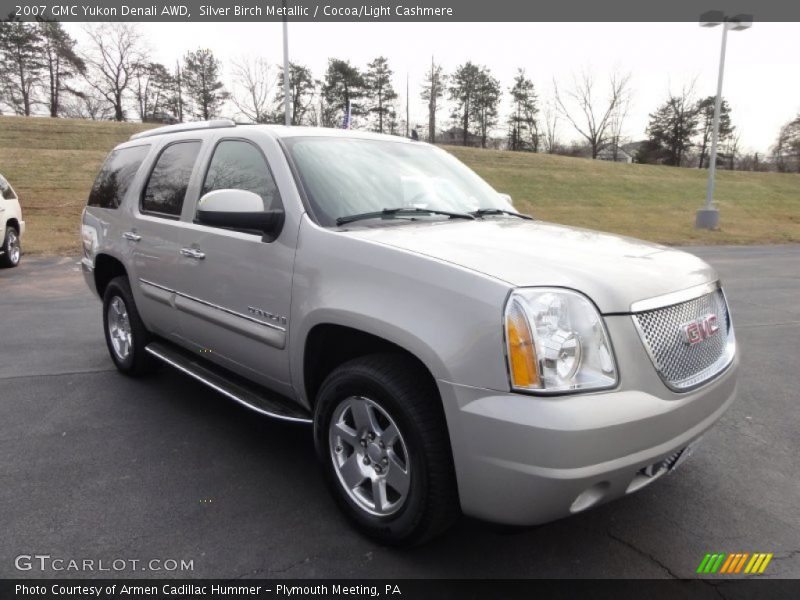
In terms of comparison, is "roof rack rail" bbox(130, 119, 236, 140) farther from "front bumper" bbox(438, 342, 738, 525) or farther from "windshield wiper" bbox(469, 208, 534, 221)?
"front bumper" bbox(438, 342, 738, 525)

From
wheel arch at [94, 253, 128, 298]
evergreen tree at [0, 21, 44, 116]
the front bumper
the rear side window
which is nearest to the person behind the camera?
the front bumper

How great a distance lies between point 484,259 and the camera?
2346 millimetres

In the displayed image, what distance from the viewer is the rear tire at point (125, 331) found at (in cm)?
450

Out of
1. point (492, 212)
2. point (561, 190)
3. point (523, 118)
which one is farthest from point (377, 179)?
point (523, 118)

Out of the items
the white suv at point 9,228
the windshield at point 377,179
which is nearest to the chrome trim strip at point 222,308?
the windshield at point 377,179

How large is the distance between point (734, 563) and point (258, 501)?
217 centimetres

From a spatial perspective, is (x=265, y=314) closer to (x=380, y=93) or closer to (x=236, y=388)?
(x=236, y=388)

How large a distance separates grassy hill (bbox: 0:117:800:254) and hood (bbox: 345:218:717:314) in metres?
12.7

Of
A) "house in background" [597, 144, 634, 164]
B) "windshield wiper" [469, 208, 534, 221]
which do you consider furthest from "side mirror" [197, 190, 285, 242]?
"house in background" [597, 144, 634, 164]

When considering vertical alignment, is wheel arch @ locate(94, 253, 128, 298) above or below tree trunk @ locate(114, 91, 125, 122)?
below

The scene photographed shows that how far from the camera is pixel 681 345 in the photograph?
239cm

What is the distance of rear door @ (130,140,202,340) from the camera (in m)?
3.87

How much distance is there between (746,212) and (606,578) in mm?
31629

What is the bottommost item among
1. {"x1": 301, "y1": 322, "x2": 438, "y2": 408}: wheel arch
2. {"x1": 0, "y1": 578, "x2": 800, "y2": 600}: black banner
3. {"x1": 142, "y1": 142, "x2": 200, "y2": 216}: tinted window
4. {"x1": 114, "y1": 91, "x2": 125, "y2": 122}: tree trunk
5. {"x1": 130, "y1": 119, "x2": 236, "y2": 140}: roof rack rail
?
{"x1": 0, "y1": 578, "x2": 800, "y2": 600}: black banner
